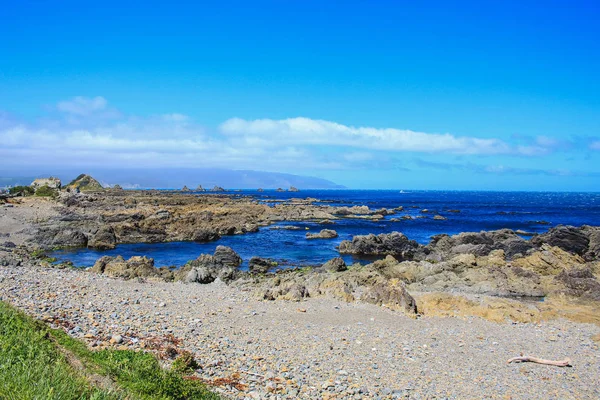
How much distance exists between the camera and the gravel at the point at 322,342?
9961 millimetres

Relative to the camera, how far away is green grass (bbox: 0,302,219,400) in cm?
550

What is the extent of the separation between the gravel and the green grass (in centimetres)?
134

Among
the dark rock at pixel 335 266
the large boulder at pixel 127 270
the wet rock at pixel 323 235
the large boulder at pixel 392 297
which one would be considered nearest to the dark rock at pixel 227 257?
the large boulder at pixel 127 270

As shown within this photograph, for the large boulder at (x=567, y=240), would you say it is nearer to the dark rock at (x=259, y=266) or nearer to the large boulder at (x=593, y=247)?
the large boulder at (x=593, y=247)

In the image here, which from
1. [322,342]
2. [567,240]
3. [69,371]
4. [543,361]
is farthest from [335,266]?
[69,371]

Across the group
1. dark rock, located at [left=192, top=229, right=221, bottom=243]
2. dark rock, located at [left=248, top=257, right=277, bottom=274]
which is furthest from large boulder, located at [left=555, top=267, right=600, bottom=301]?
dark rock, located at [left=192, top=229, right=221, bottom=243]

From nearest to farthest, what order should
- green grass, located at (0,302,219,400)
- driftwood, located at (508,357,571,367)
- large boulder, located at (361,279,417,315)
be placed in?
green grass, located at (0,302,219,400) → driftwood, located at (508,357,571,367) → large boulder, located at (361,279,417,315)

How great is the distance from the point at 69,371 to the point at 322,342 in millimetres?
7521

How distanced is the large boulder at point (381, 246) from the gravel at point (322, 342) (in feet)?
69.3

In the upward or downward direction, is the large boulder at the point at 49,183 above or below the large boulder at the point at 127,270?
above

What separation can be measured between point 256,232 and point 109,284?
110ft

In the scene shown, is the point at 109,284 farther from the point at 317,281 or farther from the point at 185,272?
the point at 317,281

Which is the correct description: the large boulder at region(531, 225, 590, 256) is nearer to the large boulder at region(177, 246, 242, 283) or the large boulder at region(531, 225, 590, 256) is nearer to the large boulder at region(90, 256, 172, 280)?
the large boulder at region(177, 246, 242, 283)

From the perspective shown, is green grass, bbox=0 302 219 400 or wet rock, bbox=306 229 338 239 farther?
wet rock, bbox=306 229 338 239
